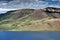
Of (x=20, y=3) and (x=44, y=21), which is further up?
(x=20, y=3)

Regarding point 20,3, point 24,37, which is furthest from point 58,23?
point 24,37

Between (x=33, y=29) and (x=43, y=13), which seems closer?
(x=33, y=29)

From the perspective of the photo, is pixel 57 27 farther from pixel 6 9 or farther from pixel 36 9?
pixel 6 9

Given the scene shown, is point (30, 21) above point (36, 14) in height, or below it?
below

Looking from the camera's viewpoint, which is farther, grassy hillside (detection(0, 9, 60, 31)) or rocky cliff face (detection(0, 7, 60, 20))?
rocky cliff face (detection(0, 7, 60, 20))

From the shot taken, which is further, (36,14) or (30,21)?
(36,14)

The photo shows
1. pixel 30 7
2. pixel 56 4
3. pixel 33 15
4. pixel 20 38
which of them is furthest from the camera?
pixel 33 15

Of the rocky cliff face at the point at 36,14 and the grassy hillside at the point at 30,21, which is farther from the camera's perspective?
the rocky cliff face at the point at 36,14

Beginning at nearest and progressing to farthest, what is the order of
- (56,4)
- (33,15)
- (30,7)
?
(56,4) < (30,7) < (33,15)
